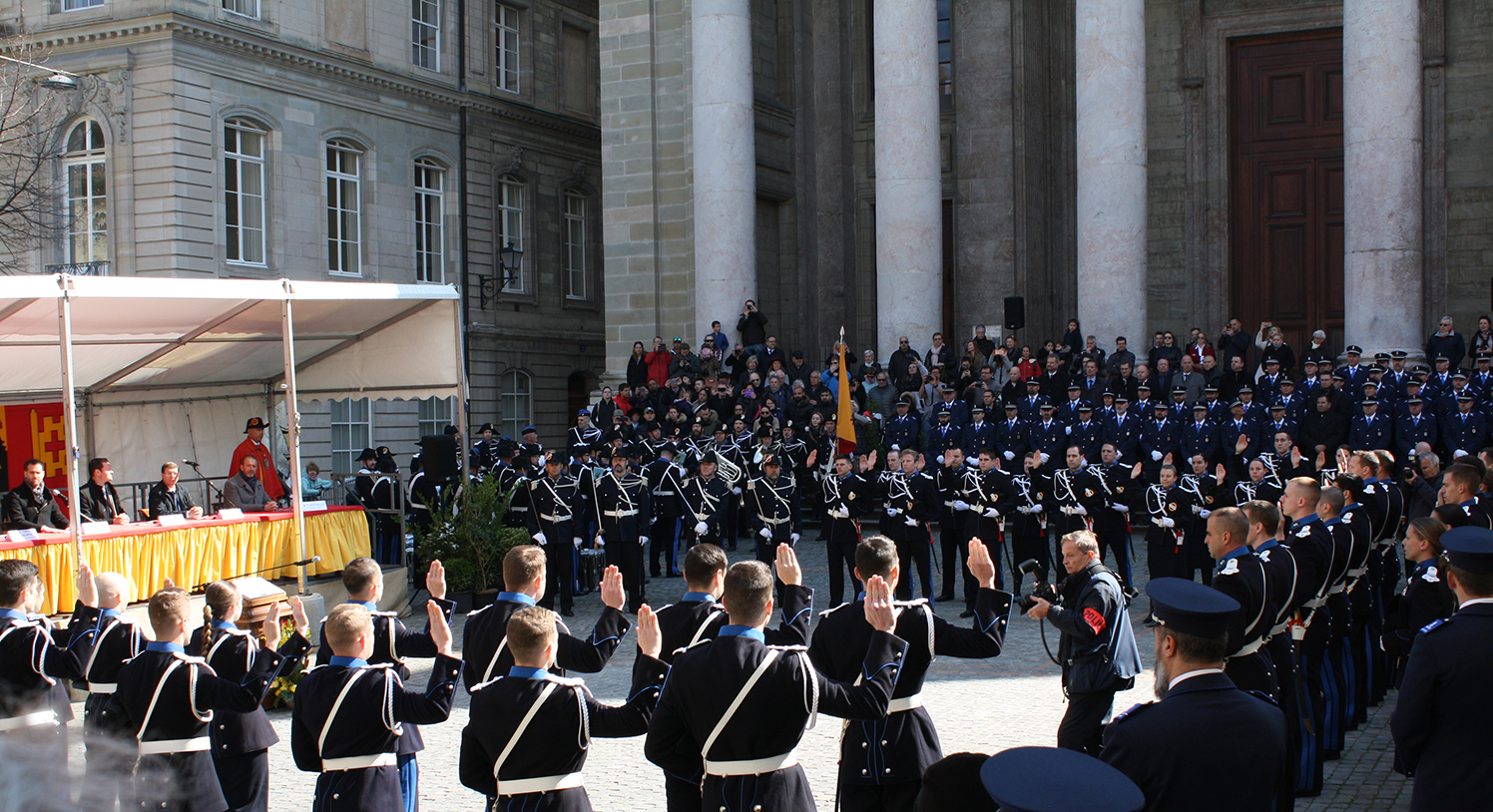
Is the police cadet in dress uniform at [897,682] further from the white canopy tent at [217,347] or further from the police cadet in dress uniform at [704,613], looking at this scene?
the white canopy tent at [217,347]

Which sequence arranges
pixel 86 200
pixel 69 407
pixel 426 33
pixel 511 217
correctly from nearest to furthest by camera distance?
pixel 69 407
pixel 86 200
pixel 426 33
pixel 511 217

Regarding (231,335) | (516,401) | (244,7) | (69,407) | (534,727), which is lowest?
(534,727)

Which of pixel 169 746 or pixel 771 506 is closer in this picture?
pixel 169 746

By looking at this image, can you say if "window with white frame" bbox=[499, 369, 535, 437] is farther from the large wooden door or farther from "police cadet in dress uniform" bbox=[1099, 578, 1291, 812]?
"police cadet in dress uniform" bbox=[1099, 578, 1291, 812]

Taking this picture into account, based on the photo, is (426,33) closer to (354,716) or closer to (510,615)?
(510,615)

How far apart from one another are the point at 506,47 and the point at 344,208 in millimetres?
6441

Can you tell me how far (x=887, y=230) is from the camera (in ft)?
76.5

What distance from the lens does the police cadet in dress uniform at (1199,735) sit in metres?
3.40

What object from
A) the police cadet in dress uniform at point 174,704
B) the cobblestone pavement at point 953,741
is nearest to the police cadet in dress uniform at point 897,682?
the cobblestone pavement at point 953,741

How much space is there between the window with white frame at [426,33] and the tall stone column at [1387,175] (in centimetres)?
1933

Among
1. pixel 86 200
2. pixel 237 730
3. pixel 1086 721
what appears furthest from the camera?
pixel 86 200

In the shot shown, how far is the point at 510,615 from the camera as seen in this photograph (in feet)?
18.2

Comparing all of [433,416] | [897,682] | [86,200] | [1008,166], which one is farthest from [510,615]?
[433,416]

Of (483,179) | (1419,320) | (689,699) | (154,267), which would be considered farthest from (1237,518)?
(483,179)
